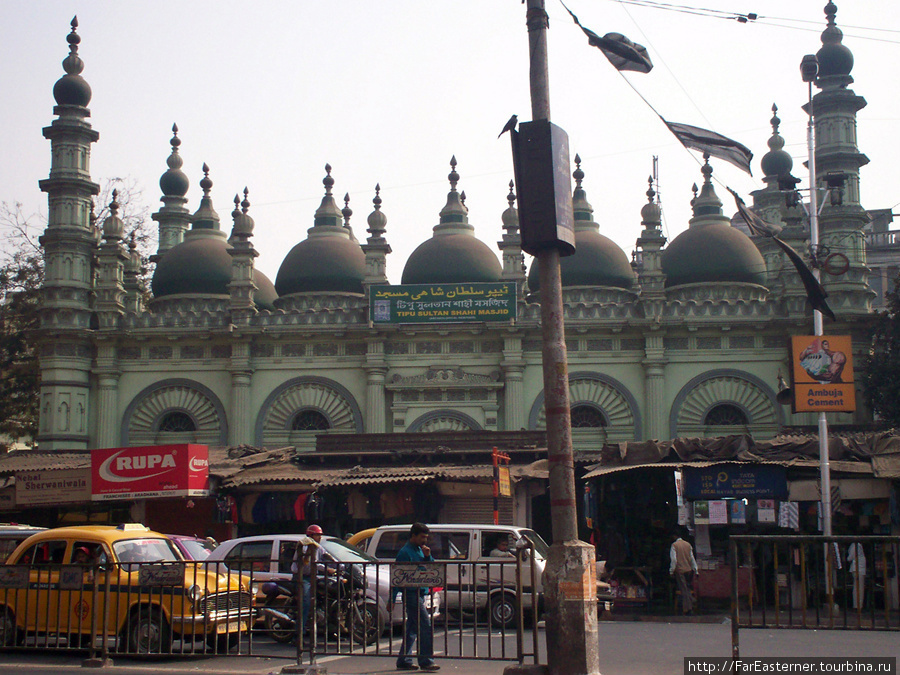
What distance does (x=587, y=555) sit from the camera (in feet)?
27.6

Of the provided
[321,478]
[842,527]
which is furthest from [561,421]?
[321,478]

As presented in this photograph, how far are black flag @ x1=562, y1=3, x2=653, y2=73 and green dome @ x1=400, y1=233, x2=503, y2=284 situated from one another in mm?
19639

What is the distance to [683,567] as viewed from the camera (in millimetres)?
15664

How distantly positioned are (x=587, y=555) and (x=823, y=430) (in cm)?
881

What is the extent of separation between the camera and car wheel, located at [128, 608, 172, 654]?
1027 centimetres

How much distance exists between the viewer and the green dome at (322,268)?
30812mm

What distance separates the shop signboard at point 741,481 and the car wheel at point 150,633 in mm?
9356

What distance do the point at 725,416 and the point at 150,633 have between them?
20.2 m

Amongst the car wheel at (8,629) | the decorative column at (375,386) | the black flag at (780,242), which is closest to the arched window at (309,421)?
the decorative column at (375,386)

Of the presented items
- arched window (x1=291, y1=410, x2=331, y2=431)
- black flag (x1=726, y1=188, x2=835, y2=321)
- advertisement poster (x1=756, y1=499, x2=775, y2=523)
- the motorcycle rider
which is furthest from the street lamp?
arched window (x1=291, y1=410, x2=331, y2=431)

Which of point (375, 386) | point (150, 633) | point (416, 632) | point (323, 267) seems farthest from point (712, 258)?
point (150, 633)

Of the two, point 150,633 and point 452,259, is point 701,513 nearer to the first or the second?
point 150,633

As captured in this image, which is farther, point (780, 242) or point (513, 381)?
point (513, 381)

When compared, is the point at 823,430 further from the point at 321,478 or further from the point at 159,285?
the point at 159,285
